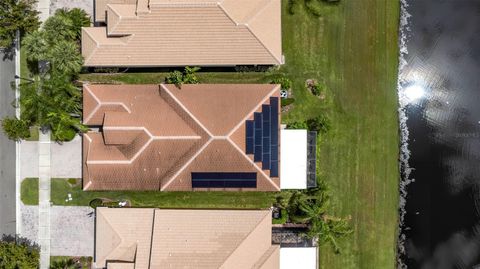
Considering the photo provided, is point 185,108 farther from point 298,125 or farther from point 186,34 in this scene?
point 298,125

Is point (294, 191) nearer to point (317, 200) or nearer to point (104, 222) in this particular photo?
point (317, 200)

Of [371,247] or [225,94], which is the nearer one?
[225,94]

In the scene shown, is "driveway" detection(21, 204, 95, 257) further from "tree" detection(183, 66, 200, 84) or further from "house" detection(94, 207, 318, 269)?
"tree" detection(183, 66, 200, 84)

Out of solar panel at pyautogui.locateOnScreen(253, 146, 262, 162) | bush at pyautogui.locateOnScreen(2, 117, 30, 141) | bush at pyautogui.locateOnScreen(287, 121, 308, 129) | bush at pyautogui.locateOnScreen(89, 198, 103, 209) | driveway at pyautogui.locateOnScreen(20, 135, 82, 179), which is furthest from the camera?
driveway at pyautogui.locateOnScreen(20, 135, 82, 179)

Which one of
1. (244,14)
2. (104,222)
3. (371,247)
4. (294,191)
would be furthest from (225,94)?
(371,247)

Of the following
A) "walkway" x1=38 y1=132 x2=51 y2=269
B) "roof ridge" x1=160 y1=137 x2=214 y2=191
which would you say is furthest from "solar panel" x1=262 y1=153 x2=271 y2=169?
"walkway" x1=38 y1=132 x2=51 y2=269

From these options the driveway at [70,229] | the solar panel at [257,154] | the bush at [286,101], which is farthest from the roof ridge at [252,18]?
the driveway at [70,229]

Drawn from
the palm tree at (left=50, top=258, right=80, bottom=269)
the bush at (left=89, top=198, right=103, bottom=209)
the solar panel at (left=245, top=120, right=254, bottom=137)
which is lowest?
the palm tree at (left=50, top=258, right=80, bottom=269)
